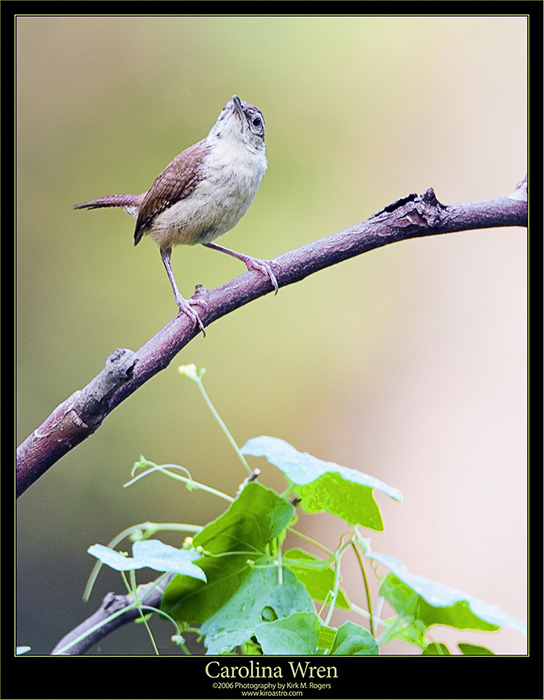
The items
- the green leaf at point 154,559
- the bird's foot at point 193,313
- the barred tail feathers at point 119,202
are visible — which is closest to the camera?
the green leaf at point 154,559

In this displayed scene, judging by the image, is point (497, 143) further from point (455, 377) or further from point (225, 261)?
point (225, 261)

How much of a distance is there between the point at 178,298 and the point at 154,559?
512mm

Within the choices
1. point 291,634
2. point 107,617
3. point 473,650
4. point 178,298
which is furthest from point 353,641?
point 178,298

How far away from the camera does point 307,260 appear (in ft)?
3.14

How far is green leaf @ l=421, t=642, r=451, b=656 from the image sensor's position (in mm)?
799

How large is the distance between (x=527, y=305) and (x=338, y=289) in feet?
2.03

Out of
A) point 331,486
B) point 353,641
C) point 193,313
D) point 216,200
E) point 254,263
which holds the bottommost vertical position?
point 353,641

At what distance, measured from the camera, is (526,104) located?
100cm

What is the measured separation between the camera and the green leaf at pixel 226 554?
75 centimetres

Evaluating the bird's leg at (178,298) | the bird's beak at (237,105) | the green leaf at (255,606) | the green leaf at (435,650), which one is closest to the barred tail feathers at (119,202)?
the bird's leg at (178,298)

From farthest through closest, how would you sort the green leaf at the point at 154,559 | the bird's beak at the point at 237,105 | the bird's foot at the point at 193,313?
the bird's beak at the point at 237,105 → the bird's foot at the point at 193,313 → the green leaf at the point at 154,559

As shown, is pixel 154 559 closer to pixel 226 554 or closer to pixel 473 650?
pixel 226 554

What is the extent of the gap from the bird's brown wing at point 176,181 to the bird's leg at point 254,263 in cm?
12

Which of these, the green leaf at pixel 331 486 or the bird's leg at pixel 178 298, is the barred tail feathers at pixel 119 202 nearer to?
the bird's leg at pixel 178 298
